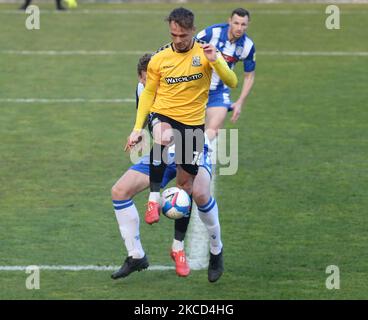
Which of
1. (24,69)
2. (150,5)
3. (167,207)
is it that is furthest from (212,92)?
(150,5)

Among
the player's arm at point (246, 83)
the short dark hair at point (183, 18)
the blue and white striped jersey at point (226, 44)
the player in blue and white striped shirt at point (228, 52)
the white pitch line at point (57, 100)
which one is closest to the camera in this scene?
the short dark hair at point (183, 18)

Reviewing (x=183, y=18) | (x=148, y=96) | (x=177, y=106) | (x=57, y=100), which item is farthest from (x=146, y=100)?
(x=57, y=100)

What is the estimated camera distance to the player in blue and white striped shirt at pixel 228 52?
13.9 m

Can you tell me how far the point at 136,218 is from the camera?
1056cm

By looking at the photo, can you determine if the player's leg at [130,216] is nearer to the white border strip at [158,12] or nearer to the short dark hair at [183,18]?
the short dark hair at [183,18]

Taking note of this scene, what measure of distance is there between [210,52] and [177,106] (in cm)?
76

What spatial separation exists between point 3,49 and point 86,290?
50.9ft

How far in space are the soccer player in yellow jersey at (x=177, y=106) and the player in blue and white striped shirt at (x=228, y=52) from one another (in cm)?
356

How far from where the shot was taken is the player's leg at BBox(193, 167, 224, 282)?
34.2 feet

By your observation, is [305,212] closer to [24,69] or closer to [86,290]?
[86,290]

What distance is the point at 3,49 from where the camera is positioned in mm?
24812

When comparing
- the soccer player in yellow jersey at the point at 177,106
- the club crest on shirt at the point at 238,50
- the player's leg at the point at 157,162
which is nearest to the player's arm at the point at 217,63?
the soccer player in yellow jersey at the point at 177,106

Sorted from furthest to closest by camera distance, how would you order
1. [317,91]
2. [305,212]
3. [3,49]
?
1. [3,49]
2. [317,91]
3. [305,212]

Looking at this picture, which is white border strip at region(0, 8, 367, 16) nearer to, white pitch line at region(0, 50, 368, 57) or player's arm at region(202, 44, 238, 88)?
white pitch line at region(0, 50, 368, 57)
